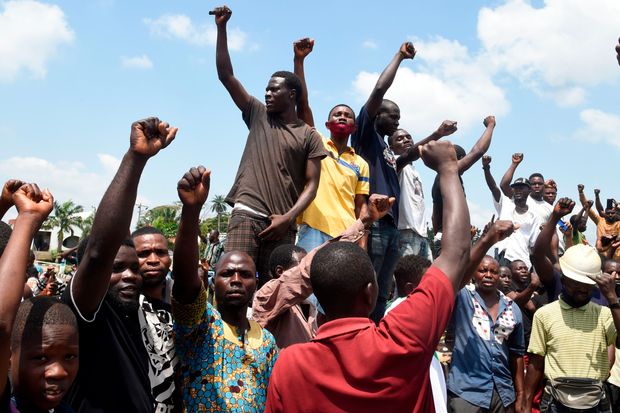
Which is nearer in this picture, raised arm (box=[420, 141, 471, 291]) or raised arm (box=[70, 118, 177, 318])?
raised arm (box=[420, 141, 471, 291])

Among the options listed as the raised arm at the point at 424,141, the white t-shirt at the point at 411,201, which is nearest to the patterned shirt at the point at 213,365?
the raised arm at the point at 424,141

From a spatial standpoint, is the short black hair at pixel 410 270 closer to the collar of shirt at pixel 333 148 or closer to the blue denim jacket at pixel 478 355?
the blue denim jacket at pixel 478 355

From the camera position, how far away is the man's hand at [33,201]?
7.90 ft

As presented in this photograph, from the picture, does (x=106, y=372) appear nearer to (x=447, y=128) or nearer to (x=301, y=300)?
(x=301, y=300)

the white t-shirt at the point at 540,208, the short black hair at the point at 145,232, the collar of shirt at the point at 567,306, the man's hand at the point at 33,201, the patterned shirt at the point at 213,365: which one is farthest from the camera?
the white t-shirt at the point at 540,208

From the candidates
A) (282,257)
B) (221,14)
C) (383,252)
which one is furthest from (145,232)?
(383,252)

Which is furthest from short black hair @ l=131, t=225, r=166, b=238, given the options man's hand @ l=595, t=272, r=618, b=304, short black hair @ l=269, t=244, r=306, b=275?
man's hand @ l=595, t=272, r=618, b=304

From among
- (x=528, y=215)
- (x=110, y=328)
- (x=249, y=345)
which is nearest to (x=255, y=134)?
(x=249, y=345)

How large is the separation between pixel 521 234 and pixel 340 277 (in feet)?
22.2

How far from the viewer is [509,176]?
368 inches

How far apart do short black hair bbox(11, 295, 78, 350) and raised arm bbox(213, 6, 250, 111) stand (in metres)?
3.21

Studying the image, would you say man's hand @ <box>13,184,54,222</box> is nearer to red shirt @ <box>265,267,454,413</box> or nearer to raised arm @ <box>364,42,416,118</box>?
red shirt @ <box>265,267,454,413</box>

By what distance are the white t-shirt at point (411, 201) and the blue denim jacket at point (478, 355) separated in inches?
53.6

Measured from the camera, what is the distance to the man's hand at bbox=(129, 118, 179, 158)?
2.52 m
